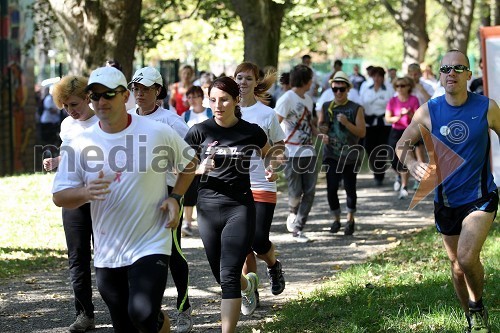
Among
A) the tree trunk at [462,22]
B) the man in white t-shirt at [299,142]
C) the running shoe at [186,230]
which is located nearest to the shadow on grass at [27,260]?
the running shoe at [186,230]

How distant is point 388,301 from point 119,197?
3305 mm

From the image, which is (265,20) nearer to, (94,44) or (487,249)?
(94,44)

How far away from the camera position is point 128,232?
6125 millimetres

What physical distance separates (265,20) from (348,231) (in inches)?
396

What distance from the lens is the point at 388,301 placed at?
859cm

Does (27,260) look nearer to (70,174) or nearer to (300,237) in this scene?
(300,237)

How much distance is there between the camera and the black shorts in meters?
7.37

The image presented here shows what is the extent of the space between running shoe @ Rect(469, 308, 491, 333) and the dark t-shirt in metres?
1.91

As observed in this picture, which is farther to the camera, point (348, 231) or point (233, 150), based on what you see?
point (348, 231)

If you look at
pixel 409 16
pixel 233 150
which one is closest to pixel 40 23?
pixel 409 16

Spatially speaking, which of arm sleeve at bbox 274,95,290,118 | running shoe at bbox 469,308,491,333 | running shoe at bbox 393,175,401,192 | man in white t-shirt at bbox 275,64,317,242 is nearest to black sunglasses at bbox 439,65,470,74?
running shoe at bbox 469,308,491,333

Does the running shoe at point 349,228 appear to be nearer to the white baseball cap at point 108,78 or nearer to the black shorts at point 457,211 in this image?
the black shorts at point 457,211

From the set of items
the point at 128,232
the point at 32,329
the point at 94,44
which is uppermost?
the point at 94,44

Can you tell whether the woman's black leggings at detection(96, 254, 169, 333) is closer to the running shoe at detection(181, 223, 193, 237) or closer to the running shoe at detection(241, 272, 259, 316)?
the running shoe at detection(241, 272, 259, 316)
